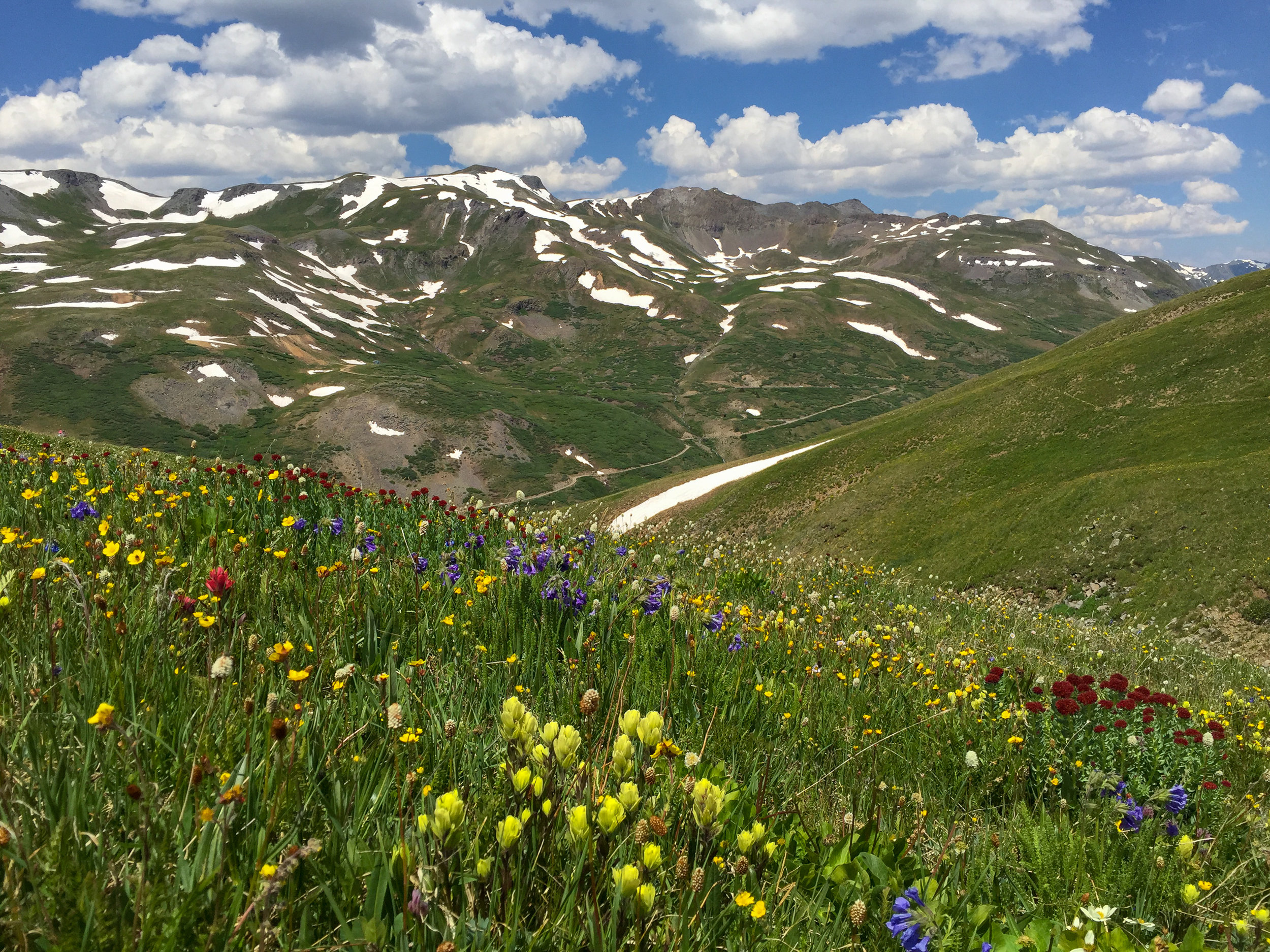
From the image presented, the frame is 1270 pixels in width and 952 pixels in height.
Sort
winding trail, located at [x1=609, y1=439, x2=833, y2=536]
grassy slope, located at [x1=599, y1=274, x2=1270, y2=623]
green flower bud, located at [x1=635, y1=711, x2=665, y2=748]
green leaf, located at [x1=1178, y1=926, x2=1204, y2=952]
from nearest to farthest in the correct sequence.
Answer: green flower bud, located at [x1=635, y1=711, x2=665, y2=748]
green leaf, located at [x1=1178, y1=926, x2=1204, y2=952]
grassy slope, located at [x1=599, y1=274, x2=1270, y2=623]
winding trail, located at [x1=609, y1=439, x2=833, y2=536]

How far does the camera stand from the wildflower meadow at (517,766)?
5.99ft

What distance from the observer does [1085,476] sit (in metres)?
38.8

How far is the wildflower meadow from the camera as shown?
183cm

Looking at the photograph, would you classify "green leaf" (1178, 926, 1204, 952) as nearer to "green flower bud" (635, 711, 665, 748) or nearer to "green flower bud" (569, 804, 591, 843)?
"green flower bud" (635, 711, 665, 748)

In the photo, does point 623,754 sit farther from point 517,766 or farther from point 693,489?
point 693,489

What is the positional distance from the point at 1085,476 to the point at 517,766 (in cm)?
4425

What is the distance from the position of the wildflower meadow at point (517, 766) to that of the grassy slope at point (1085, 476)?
28575 mm

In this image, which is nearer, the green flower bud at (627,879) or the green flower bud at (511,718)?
the green flower bud at (627,879)

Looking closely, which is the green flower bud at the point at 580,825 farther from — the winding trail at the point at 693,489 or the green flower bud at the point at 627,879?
the winding trail at the point at 693,489

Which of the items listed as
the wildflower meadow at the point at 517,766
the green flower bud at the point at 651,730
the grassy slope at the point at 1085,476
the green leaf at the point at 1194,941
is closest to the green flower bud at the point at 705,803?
the wildflower meadow at the point at 517,766

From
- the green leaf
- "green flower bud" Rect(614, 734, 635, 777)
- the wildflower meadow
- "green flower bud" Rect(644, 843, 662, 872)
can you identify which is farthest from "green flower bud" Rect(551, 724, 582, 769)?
the green leaf

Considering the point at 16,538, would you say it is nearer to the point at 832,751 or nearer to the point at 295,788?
the point at 295,788

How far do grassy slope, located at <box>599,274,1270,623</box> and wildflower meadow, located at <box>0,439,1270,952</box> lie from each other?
28575 millimetres

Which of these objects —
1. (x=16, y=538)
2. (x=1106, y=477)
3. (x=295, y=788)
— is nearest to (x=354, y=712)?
(x=295, y=788)
